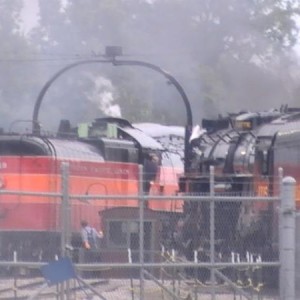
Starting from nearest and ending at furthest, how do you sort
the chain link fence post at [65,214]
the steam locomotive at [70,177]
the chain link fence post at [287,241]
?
the chain link fence post at [65,214]
the chain link fence post at [287,241]
the steam locomotive at [70,177]

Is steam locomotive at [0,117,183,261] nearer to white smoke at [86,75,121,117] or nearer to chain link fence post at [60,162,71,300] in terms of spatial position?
chain link fence post at [60,162,71,300]

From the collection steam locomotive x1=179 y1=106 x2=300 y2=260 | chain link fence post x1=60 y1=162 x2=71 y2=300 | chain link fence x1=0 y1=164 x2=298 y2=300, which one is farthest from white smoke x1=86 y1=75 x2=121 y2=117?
chain link fence post x1=60 y1=162 x2=71 y2=300

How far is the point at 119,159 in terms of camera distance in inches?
951

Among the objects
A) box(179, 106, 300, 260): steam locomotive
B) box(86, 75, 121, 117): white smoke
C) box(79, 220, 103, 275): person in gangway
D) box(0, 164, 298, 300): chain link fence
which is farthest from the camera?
box(86, 75, 121, 117): white smoke

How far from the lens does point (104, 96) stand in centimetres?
5784

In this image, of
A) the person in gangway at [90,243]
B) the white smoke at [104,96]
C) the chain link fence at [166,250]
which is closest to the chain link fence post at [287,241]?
the chain link fence at [166,250]

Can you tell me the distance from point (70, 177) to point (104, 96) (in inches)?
1504

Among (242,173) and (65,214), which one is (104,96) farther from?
(65,214)

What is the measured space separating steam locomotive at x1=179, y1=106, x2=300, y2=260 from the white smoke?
28.3 meters

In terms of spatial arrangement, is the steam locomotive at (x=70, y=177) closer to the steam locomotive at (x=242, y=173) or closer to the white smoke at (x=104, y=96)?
the steam locomotive at (x=242, y=173)

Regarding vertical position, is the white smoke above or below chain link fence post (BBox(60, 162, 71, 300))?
above

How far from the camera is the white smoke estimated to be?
2193 inches

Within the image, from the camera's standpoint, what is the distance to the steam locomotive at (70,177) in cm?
1730

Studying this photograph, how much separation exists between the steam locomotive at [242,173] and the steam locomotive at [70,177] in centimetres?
85
